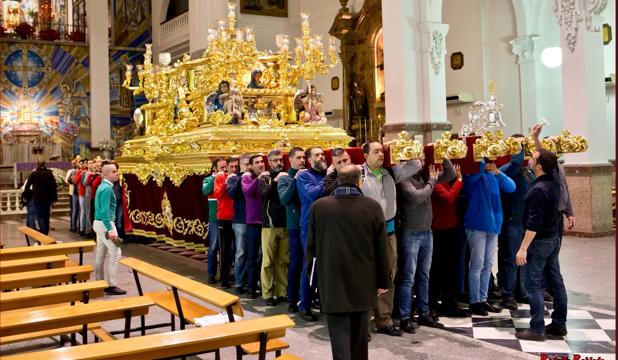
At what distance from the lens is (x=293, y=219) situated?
6.49 metres

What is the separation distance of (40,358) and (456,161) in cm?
408

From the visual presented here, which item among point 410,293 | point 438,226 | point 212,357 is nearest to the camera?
point 212,357

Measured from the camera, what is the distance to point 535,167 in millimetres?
5250

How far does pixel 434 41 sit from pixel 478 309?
25.1ft

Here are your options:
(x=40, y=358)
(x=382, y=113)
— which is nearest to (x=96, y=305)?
(x=40, y=358)

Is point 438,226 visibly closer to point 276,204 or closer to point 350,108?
point 276,204

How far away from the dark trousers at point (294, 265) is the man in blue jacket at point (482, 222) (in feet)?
5.19

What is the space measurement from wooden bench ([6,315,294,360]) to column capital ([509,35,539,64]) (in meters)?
13.5

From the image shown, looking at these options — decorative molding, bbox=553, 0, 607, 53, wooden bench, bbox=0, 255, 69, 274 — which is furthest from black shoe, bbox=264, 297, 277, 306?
decorative molding, bbox=553, 0, 607, 53

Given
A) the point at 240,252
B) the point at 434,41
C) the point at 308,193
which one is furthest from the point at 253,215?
the point at 434,41

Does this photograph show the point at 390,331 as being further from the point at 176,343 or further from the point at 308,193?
Result: the point at 176,343

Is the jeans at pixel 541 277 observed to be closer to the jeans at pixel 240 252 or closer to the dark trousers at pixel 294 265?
the dark trousers at pixel 294 265

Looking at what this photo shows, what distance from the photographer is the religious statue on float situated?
416 inches

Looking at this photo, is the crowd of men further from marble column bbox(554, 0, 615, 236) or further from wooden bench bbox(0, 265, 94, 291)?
marble column bbox(554, 0, 615, 236)
